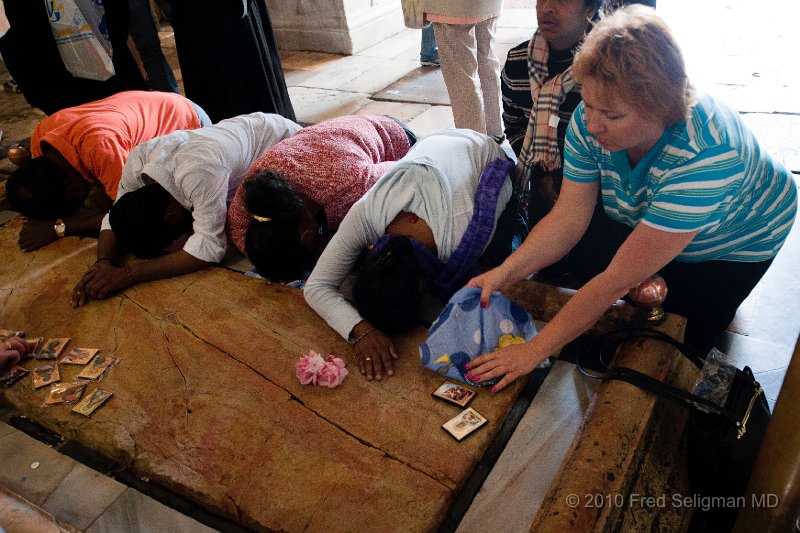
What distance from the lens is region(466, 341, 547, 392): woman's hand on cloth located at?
1.72 metres

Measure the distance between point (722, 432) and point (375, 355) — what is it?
1035mm

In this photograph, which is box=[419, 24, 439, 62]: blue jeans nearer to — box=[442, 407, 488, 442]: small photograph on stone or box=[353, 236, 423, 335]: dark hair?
box=[353, 236, 423, 335]: dark hair

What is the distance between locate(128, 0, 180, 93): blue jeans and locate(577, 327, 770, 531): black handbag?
3.57m

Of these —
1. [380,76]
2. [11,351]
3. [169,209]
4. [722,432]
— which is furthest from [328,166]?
[380,76]

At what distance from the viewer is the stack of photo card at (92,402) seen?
2.02m

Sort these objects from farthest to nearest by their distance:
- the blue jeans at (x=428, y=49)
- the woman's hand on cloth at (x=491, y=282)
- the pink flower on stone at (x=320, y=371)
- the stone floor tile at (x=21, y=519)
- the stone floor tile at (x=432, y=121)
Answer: the blue jeans at (x=428, y=49) → the stone floor tile at (x=432, y=121) → the pink flower on stone at (x=320, y=371) → the woman's hand on cloth at (x=491, y=282) → the stone floor tile at (x=21, y=519)

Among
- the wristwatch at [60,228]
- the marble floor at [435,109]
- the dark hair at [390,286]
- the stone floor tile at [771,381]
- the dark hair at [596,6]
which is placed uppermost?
the dark hair at [596,6]

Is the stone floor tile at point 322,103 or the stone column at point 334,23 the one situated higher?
the stone column at point 334,23

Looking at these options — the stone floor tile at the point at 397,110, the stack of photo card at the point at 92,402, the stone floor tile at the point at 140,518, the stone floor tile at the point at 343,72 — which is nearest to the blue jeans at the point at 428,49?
the stone floor tile at the point at 343,72

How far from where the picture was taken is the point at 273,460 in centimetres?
173

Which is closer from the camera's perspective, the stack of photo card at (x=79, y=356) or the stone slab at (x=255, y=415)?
the stone slab at (x=255, y=415)

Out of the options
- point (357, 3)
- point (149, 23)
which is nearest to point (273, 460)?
point (149, 23)

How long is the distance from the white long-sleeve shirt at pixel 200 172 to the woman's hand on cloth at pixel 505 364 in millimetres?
1425

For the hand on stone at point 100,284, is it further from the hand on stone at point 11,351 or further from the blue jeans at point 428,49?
the blue jeans at point 428,49
